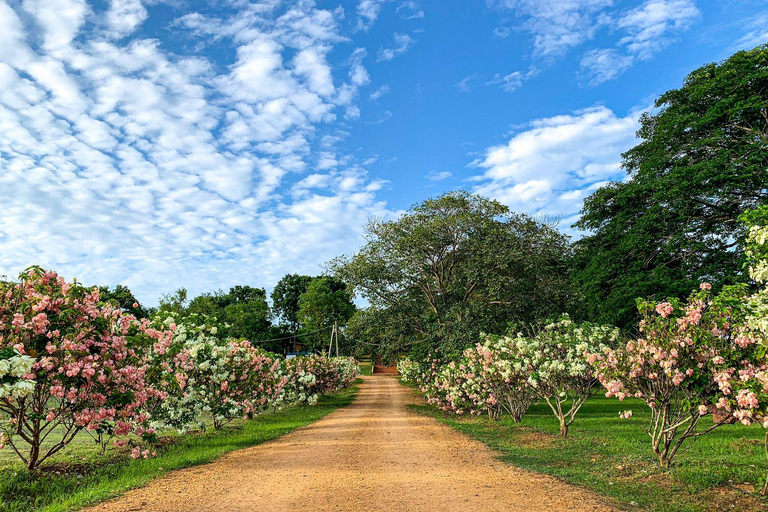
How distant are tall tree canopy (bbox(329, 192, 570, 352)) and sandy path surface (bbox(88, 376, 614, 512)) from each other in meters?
10.1

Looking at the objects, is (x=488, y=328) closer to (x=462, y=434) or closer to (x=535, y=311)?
(x=535, y=311)

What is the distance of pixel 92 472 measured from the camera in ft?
26.2

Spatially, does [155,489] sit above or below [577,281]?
below

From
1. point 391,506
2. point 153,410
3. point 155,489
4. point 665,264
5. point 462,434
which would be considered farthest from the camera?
point 665,264

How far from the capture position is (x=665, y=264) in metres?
21.3

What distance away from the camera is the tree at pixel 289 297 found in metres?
74.1

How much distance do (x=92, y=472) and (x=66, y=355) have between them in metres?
2.33

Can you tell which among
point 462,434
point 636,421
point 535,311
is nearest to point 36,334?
point 462,434

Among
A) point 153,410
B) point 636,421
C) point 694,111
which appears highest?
point 694,111

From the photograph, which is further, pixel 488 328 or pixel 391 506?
pixel 488 328

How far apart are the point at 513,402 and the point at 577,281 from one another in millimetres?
11764

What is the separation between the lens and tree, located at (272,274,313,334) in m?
74.1

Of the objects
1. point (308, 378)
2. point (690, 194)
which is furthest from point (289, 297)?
point (690, 194)

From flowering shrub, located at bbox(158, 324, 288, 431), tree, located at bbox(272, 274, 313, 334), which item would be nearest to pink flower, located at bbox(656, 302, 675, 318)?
flowering shrub, located at bbox(158, 324, 288, 431)
